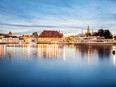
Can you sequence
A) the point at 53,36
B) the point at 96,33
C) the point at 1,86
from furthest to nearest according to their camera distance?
1. the point at 96,33
2. the point at 53,36
3. the point at 1,86

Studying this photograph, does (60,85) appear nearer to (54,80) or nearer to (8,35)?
(54,80)

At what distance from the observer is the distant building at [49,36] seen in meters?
146

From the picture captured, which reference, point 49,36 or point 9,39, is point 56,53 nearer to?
point 49,36

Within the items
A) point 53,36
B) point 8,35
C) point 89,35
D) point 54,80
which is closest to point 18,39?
point 8,35

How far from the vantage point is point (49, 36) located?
478 feet

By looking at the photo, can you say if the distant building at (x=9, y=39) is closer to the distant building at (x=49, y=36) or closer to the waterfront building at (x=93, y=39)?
the distant building at (x=49, y=36)

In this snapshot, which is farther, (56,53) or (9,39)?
(9,39)

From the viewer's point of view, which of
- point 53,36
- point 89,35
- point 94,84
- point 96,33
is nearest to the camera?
point 94,84

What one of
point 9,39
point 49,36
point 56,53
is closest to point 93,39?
point 49,36

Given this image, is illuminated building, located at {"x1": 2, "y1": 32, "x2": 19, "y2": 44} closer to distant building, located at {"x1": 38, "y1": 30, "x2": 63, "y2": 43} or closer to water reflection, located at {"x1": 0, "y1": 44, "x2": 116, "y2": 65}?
distant building, located at {"x1": 38, "y1": 30, "x2": 63, "y2": 43}

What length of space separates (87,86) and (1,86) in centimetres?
524

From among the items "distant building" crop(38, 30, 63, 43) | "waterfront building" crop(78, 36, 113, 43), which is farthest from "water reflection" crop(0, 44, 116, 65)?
"waterfront building" crop(78, 36, 113, 43)

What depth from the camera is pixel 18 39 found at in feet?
562

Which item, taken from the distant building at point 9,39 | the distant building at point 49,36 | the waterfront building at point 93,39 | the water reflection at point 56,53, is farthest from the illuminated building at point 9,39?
the water reflection at point 56,53
